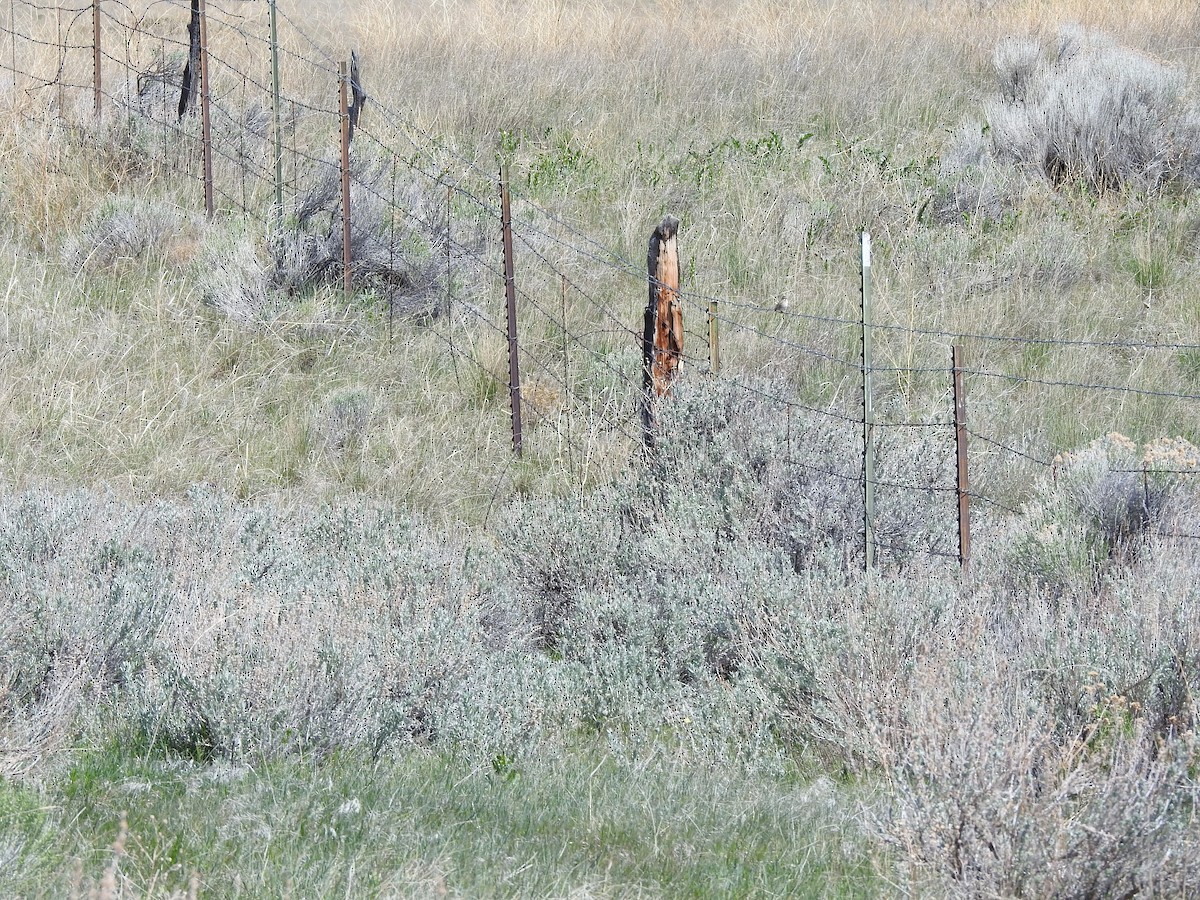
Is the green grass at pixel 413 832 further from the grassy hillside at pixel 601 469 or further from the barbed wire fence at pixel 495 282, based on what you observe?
the barbed wire fence at pixel 495 282

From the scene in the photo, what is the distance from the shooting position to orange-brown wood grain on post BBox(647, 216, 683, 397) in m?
7.77

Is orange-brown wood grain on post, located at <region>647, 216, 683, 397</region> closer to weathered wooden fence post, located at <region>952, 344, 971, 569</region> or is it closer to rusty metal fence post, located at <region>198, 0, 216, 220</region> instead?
weathered wooden fence post, located at <region>952, 344, 971, 569</region>

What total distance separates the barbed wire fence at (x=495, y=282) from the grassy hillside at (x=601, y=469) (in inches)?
2.1

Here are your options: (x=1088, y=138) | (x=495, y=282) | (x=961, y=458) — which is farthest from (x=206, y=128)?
(x=1088, y=138)

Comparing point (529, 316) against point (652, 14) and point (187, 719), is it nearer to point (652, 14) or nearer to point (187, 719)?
point (187, 719)

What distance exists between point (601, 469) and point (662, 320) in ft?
3.10

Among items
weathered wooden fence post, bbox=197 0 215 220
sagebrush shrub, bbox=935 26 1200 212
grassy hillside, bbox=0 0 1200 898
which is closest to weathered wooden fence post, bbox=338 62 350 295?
grassy hillside, bbox=0 0 1200 898

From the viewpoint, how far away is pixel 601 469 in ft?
26.1

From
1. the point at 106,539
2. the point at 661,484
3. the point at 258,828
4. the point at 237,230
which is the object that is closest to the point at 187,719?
the point at 258,828

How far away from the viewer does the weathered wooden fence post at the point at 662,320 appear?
7.77 metres

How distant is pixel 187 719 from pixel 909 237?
329 inches

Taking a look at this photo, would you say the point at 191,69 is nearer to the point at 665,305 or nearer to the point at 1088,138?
the point at 665,305

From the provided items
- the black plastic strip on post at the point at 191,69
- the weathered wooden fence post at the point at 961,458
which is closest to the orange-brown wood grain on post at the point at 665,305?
the weathered wooden fence post at the point at 961,458

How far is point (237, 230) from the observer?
33.5 ft
